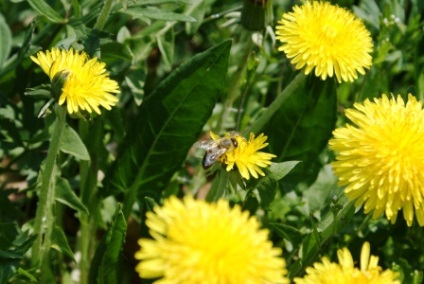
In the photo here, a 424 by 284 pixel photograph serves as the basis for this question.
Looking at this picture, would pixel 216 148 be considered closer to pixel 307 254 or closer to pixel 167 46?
pixel 307 254

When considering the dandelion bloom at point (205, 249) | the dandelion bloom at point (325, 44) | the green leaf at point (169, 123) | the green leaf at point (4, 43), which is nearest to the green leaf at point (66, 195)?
the green leaf at point (169, 123)

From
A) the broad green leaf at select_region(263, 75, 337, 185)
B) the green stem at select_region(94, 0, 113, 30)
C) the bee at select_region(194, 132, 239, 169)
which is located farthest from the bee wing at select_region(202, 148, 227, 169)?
the broad green leaf at select_region(263, 75, 337, 185)

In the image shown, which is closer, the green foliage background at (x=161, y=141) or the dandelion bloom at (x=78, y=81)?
the dandelion bloom at (x=78, y=81)

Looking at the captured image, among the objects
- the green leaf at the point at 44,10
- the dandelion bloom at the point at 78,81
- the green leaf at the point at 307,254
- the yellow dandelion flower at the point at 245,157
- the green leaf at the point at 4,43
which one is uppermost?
the green leaf at the point at 44,10

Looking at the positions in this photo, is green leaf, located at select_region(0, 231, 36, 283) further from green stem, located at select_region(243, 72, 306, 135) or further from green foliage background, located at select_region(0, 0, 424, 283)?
green stem, located at select_region(243, 72, 306, 135)

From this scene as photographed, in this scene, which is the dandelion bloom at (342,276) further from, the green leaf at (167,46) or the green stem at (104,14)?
the green leaf at (167,46)

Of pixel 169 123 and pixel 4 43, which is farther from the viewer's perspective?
pixel 4 43

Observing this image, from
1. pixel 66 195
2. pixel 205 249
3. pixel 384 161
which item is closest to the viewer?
pixel 205 249

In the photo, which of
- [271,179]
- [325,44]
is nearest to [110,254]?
[271,179]
